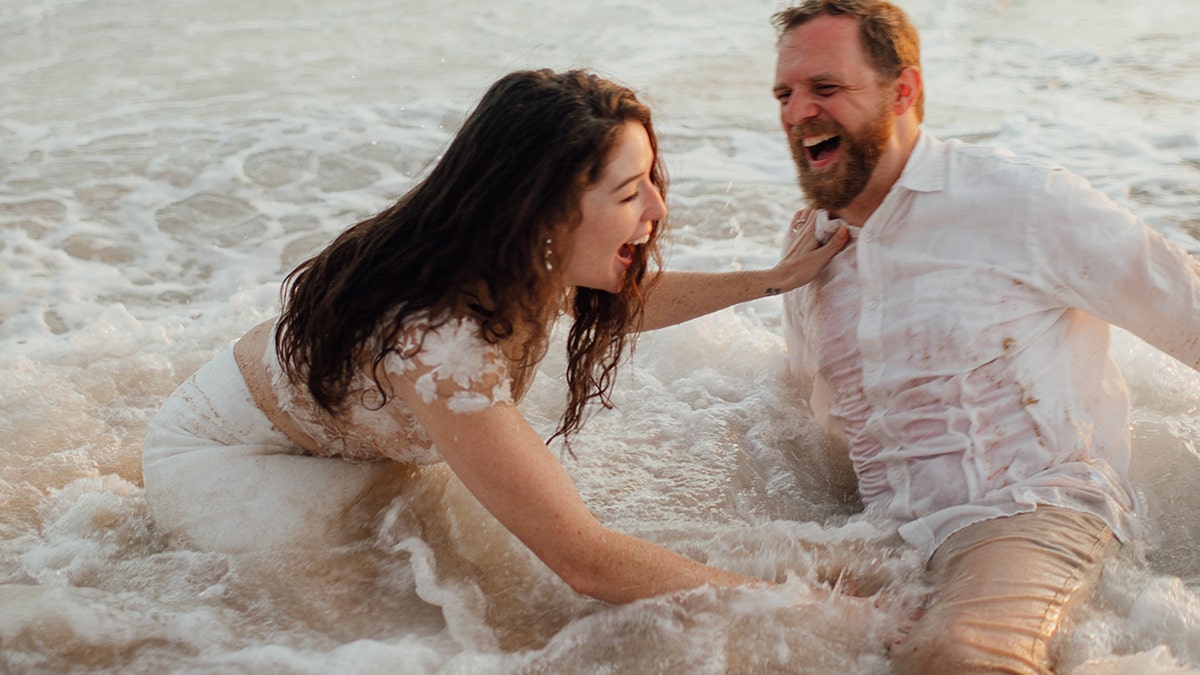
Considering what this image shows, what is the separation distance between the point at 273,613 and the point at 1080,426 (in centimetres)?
235

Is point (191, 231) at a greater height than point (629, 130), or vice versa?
point (629, 130)

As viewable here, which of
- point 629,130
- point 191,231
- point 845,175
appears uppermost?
point 629,130

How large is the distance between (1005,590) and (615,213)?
1409mm

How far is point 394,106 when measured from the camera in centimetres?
869

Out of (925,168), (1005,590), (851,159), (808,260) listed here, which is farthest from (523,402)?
(1005,590)

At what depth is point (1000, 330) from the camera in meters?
3.31

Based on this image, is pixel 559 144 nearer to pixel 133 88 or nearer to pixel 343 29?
pixel 133 88

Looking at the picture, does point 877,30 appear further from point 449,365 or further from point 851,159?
point 449,365

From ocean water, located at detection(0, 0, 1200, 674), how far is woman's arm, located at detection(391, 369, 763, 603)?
243 millimetres

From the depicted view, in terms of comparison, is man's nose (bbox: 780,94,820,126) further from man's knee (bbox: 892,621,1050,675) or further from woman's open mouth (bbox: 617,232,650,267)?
man's knee (bbox: 892,621,1050,675)

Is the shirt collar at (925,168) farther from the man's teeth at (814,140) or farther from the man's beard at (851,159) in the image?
the man's teeth at (814,140)

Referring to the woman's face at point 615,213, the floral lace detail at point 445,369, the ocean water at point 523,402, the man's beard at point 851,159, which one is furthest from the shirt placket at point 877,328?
the floral lace detail at point 445,369

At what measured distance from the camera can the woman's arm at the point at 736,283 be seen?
3.64 metres

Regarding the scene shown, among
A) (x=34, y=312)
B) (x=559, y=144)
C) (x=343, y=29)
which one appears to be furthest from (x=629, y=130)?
(x=343, y=29)
